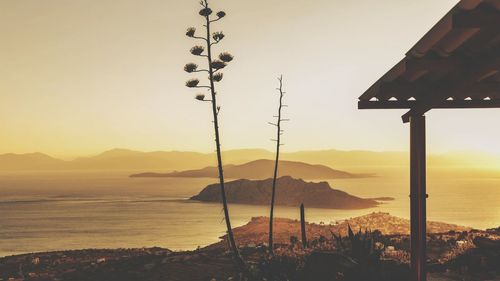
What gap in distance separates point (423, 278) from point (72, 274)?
9.20 metres

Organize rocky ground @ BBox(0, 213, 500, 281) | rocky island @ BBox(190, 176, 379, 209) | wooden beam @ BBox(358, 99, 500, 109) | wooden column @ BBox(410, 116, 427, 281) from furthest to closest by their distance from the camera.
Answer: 1. rocky island @ BBox(190, 176, 379, 209)
2. rocky ground @ BBox(0, 213, 500, 281)
3. wooden beam @ BBox(358, 99, 500, 109)
4. wooden column @ BBox(410, 116, 427, 281)

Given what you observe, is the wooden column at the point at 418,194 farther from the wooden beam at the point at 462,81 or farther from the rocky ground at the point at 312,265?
the rocky ground at the point at 312,265

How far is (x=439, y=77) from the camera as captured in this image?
289 inches

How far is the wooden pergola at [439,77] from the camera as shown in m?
4.67

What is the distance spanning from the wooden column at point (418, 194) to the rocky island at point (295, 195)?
9689cm


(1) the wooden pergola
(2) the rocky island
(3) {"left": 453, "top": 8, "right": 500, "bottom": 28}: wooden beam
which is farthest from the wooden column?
(2) the rocky island

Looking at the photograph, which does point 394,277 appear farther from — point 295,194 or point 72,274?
point 295,194

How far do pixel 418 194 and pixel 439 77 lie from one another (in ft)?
5.93

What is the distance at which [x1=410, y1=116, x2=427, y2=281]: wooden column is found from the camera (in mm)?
8133

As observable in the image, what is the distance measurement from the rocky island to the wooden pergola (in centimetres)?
9708

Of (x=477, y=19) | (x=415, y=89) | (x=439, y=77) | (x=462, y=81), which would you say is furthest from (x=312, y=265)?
(x=477, y=19)

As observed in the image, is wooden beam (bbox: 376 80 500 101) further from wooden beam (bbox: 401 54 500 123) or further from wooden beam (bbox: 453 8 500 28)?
wooden beam (bbox: 453 8 500 28)

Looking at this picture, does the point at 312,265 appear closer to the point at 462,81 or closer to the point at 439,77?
the point at 439,77

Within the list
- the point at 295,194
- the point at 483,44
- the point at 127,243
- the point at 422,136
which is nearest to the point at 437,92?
the point at 422,136
